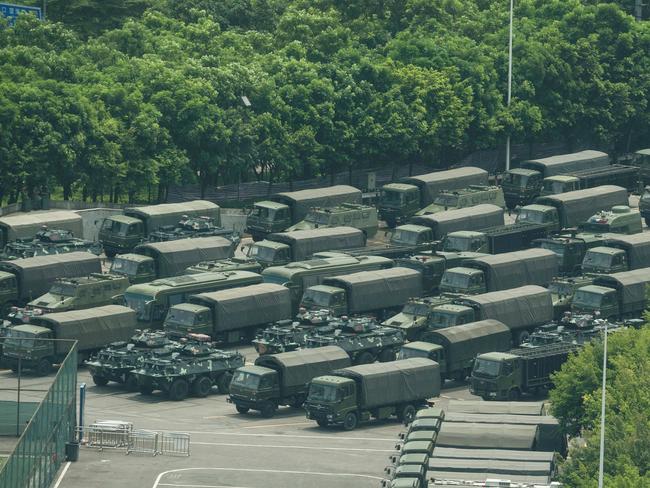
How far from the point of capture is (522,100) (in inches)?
5945

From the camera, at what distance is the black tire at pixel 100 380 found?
324ft

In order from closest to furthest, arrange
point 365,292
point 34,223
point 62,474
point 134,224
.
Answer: point 62,474
point 365,292
point 34,223
point 134,224

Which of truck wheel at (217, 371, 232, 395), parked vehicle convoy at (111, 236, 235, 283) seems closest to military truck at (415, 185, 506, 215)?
parked vehicle convoy at (111, 236, 235, 283)

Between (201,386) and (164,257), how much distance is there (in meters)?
18.5

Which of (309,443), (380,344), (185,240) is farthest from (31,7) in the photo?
(309,443)

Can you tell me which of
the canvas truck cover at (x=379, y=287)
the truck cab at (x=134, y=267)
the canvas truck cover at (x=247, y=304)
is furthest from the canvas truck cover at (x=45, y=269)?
the canvas truck cover at (x=379, y=287)

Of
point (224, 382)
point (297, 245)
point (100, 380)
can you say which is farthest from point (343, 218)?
point (100, 380)

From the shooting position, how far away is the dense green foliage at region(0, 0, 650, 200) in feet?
424

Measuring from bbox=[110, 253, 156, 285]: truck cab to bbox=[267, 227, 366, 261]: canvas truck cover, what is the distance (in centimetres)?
910

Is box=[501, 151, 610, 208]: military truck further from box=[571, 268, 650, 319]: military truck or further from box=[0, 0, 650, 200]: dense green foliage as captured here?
box=[571, 268, 650, 319]: military truck

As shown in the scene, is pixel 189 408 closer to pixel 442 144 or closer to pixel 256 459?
pixel 256 459

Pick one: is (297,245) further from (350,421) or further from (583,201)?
(350,421)

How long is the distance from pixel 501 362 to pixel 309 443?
480 inches

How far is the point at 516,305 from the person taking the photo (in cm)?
10675
